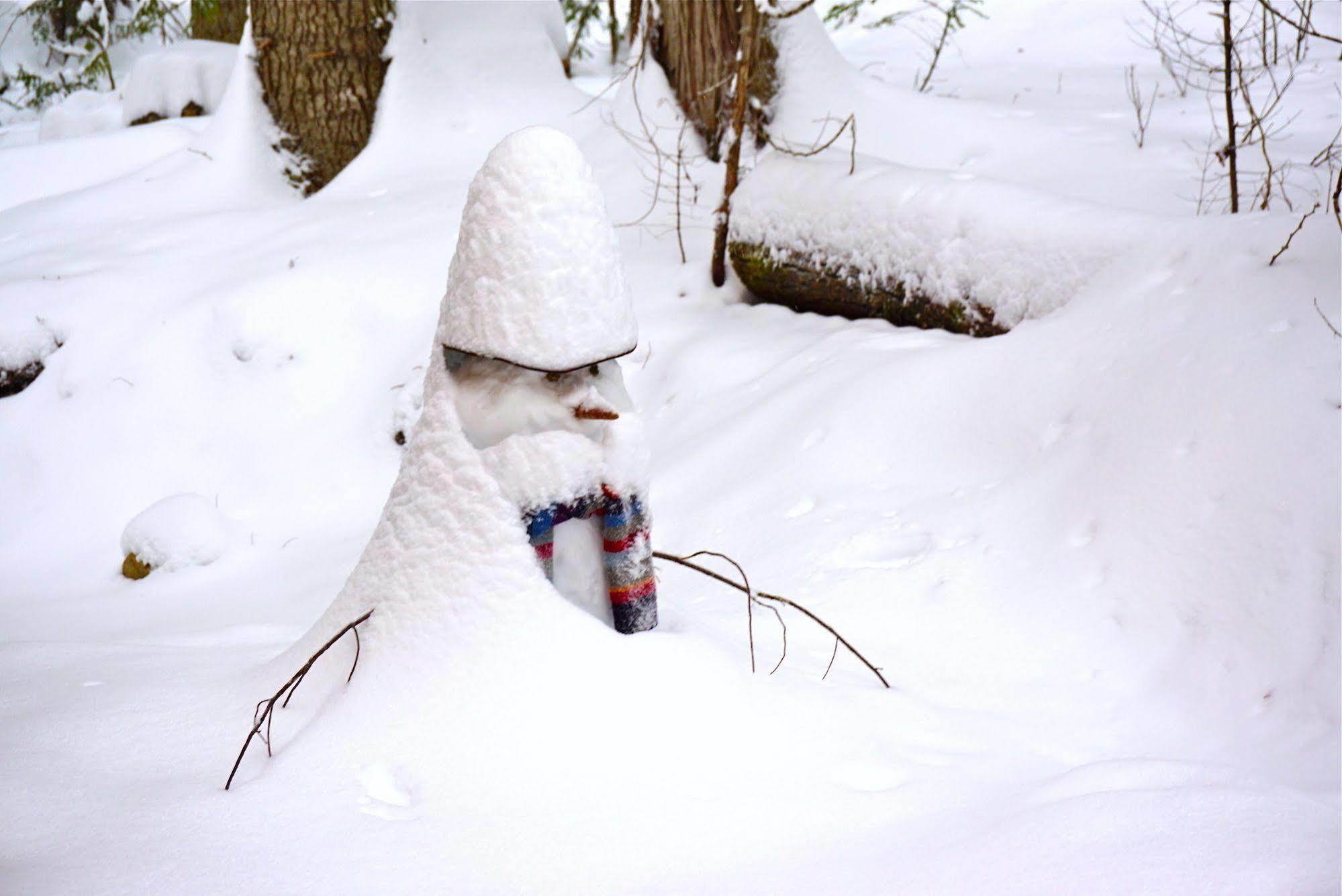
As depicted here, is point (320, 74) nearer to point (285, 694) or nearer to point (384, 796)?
point (285, 694)

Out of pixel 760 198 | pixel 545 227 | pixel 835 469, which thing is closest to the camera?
pixel 545 227

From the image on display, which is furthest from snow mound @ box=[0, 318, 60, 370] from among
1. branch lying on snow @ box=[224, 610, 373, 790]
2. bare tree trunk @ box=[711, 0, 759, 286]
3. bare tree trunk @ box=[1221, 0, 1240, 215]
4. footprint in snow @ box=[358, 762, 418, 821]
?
bare tree trunk @ box=[1221, 0, 1240, 215]

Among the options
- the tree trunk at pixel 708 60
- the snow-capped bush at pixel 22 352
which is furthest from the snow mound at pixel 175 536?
the tree trunk at pixel 708 60

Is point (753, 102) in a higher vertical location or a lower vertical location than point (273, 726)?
higher

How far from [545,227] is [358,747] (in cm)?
93

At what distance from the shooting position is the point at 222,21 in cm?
835

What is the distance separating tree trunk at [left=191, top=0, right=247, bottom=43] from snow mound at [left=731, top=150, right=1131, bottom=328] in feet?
19.7

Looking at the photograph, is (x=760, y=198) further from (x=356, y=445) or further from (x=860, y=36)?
(x=860, y=36)

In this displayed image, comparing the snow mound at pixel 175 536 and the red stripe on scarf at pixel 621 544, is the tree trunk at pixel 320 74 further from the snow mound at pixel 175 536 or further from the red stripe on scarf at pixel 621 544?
the red stripe on scarf at pixel 621 544

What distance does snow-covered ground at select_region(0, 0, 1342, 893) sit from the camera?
144 centimetres

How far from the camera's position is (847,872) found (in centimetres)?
136

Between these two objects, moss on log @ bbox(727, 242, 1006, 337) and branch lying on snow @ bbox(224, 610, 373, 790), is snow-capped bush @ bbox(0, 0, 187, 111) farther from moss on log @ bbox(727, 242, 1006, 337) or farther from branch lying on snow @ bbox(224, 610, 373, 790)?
branch lying on snow @ bbox(224, 610, 373, 790)

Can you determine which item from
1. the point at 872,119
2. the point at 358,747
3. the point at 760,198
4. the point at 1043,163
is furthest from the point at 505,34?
the point at 358,747

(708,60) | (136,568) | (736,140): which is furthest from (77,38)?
(736,140)
